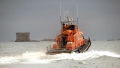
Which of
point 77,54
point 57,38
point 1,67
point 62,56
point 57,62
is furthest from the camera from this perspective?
point 57,38

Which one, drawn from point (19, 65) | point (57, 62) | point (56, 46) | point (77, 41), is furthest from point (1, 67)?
point (77, 41)

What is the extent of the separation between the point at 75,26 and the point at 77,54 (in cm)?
419

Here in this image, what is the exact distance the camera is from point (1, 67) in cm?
1920

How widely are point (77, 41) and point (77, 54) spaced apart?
2.71m

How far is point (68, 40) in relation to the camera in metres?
26.1

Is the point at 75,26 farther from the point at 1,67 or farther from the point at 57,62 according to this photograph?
the point at 1,67

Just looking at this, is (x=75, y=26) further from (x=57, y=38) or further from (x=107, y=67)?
(x=107, y=67)

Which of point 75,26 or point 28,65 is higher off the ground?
point 75,26

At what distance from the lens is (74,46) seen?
84.5 ft

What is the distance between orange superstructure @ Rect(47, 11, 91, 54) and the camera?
2449 cm

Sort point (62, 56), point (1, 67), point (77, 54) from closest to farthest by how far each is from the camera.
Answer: point (1, 67)
point (62, 56)
point (77, 54)

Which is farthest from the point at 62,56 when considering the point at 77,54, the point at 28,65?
the point at 28,65

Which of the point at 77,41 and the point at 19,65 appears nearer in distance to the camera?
the point at 19,65

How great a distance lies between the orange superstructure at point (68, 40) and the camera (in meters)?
24.5
